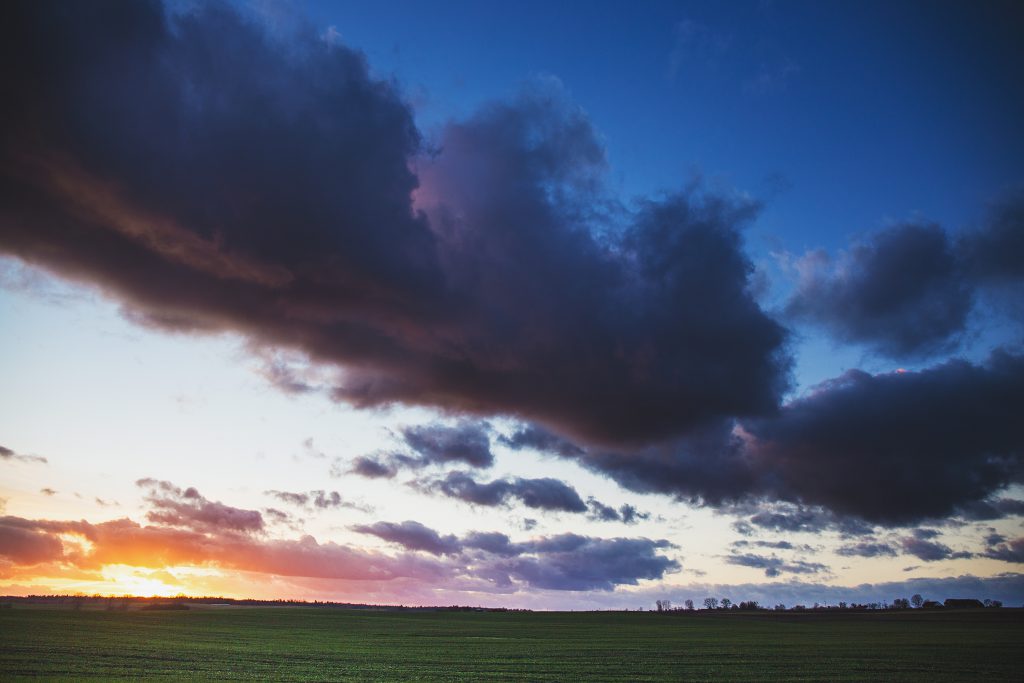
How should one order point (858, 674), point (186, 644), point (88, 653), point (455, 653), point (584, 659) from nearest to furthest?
point (858, 674)
point (88, 653)
point (584, 659)
point (455, 653)
point (186, 644)

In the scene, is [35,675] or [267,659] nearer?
[35,675]

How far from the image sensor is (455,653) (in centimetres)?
6131

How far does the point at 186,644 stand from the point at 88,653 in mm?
15470

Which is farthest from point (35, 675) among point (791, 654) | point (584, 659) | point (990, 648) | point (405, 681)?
point (990, 648)

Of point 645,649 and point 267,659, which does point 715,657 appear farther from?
point 267,659

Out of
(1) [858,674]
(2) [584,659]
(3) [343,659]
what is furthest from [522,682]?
(1) [858,674]

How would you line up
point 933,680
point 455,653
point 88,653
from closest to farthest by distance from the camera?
point 933,680 → point 88,653 → point 455,653

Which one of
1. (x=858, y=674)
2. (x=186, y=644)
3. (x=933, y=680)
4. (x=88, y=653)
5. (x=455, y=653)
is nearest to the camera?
(x=933, y=680)

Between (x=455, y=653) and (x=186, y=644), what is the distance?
29.0 metres

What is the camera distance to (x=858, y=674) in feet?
151

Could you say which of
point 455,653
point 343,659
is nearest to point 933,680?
point 455,653

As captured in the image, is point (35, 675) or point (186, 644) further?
point (186, 644)

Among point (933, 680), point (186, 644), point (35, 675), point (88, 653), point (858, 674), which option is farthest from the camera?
point (186, 644)

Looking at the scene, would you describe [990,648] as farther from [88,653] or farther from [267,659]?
[88,653]
